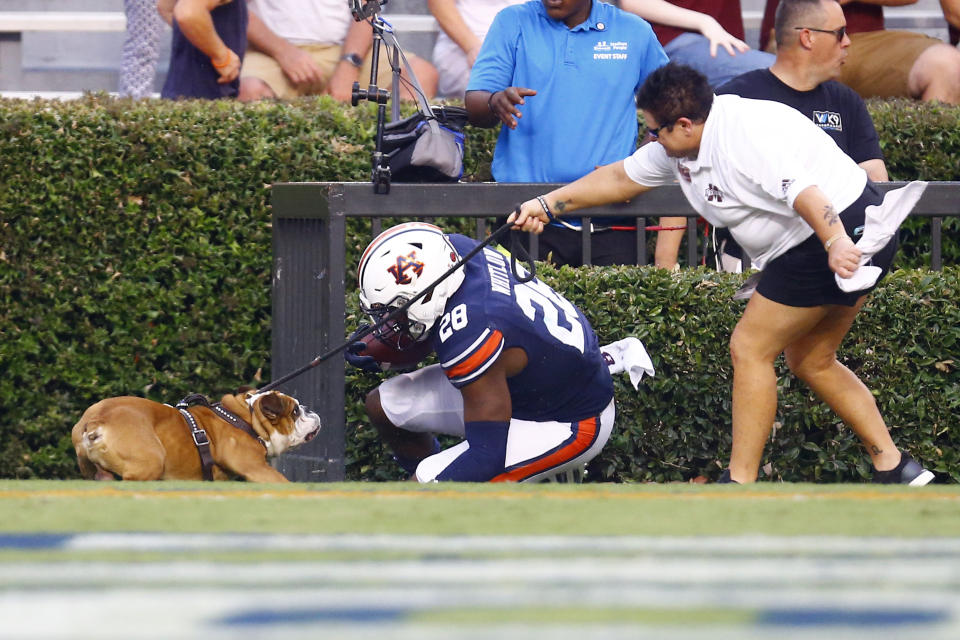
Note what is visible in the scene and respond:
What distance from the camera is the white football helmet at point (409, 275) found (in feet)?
18.2

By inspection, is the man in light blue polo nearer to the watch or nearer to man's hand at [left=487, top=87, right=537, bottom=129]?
man's hand at [left=487, top=87, right=537, bottom=129]

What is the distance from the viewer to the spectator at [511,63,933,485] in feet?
16.6

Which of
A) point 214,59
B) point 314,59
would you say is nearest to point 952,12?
point 314,59

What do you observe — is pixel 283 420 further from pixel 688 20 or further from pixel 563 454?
pixel 688 20

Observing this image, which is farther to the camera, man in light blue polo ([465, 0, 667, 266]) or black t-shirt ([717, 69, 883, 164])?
man in light blue polo ([465, 0, 667, 266])

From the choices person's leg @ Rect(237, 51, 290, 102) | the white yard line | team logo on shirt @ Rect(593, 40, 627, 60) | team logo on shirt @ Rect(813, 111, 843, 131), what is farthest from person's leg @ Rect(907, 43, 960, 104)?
the white yard line

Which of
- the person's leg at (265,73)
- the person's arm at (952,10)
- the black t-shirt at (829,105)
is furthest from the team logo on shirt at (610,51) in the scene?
the person's arm at (952,10)

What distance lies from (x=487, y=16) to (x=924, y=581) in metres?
6.77

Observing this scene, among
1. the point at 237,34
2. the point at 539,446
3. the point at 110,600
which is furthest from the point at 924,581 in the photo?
the point at 237,34

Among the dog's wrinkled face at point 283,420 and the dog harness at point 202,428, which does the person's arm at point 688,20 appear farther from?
the dog harness at point 202,428

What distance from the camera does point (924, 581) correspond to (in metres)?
2.86

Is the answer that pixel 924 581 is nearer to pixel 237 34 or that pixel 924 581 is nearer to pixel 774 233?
pixel 774 233

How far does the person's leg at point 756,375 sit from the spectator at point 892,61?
3.87 meters

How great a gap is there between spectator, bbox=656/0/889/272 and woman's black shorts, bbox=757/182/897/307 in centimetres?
80
